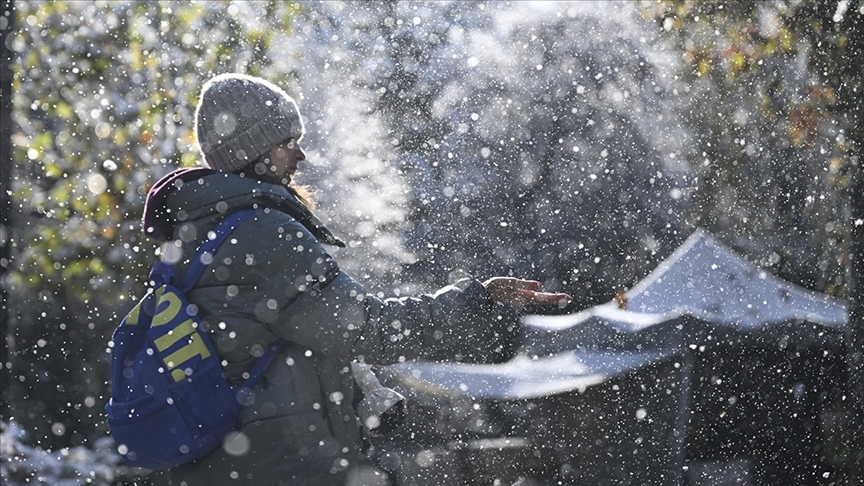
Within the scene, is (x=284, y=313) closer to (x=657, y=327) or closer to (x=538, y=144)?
(x=657, y=327)

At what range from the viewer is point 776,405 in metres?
5.91

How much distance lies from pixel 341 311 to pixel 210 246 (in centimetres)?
29

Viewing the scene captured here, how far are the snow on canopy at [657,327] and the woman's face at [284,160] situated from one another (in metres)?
3.48

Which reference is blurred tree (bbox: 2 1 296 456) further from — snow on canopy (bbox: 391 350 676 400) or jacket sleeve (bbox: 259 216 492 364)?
jacket sleeve (bbox: 259 216 492 364)

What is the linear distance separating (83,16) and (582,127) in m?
12.1

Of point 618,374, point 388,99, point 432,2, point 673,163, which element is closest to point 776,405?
point 618,374

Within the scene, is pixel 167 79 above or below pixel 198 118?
below

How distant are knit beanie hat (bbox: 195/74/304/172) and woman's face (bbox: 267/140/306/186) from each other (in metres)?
0.02

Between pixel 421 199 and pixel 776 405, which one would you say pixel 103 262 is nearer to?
pixel 776 405

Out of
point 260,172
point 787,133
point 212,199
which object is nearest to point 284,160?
point 260,172

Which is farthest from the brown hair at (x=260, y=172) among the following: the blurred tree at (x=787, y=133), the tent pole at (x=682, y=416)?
the tent pole at (x=682, y=416)

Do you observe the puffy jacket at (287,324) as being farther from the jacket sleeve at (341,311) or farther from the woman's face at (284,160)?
the woman's face at (284,160)

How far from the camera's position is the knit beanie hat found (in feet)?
5.52

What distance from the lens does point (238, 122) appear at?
1.69 metres
